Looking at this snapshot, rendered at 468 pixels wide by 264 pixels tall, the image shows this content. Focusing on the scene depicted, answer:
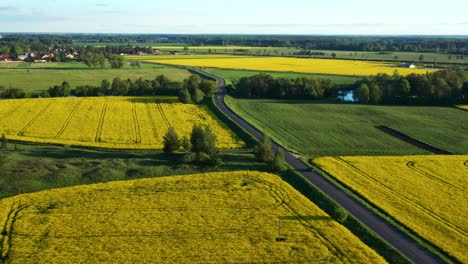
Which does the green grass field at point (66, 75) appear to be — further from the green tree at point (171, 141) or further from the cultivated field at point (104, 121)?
the green tree at point (171, 141)

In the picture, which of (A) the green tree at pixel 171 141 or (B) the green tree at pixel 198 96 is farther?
(B) the green tree at pixel 198 96

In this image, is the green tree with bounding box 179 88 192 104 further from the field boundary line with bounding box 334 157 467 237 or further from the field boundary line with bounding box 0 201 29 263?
the field boundary line with bounding box 0 201 29 263

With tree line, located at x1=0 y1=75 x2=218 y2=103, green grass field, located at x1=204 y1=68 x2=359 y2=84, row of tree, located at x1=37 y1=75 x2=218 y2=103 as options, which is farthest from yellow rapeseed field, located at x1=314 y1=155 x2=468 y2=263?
green grass field, located at x1=204 y1=68 x2=359 y2=84

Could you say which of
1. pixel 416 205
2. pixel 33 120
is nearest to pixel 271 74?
pixel 33 120

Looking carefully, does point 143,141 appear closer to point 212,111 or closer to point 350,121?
point 212,111

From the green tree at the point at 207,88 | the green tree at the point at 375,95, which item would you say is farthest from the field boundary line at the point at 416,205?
the green tree at the point at 207,88

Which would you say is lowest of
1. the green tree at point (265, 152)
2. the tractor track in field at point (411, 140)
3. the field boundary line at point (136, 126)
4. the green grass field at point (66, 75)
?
the field boundary line at point (136, 126)
